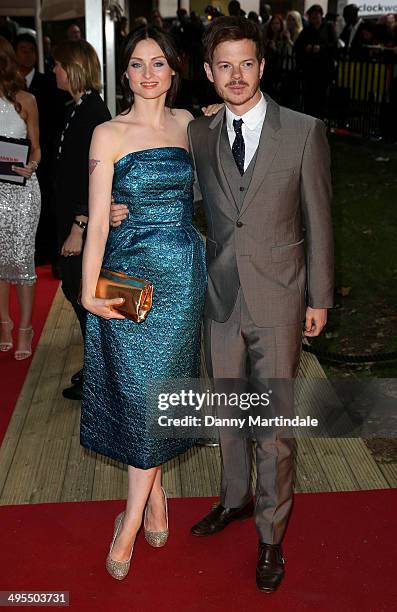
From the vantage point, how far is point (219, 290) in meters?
3.31

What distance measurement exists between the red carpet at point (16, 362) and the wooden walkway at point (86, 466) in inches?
2.7

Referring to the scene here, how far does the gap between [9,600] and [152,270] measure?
4.36 feet

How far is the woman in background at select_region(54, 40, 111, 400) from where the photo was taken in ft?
14.8

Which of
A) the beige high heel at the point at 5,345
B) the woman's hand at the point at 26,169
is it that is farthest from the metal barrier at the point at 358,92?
the beige high heel at the point at 5,345

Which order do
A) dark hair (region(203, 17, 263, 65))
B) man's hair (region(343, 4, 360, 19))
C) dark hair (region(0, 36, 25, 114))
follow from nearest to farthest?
dark hair (region(203, 17, 263, 65)) < dark hair (region(0, 36, 25, 114)) < man's hair (region(343, 4, 360, 19))

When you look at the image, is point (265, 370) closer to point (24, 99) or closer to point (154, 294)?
point (154, 294)

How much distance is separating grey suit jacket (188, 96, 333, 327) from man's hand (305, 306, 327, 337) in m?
0.03

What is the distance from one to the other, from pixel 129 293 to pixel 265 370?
0.62 metres

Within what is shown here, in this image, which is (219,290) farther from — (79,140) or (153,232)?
(79,140)

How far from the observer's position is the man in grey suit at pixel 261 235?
3086 millimetres

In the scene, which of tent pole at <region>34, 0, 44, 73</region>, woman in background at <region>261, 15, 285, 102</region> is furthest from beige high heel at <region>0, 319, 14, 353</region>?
woman in background at <region>261, 15, 285, 102</region>

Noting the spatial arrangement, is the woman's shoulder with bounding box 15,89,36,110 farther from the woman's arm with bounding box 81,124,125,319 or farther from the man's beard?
the man's beard

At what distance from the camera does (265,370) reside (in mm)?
3283

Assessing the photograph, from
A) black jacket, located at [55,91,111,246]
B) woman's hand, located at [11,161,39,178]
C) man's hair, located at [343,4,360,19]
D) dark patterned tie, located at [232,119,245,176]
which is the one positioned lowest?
woman's hand, located at [11,161,39,178]
